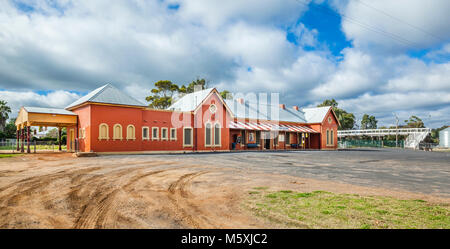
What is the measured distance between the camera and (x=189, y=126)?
96.1 ft

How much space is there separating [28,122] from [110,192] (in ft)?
65.8

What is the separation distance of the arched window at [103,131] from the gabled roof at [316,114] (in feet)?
112

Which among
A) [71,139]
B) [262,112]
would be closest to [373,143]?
[262,112]

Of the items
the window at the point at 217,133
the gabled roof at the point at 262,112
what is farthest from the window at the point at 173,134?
the gabled roof at the point at 262,112

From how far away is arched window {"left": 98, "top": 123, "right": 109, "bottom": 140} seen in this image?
23.1m

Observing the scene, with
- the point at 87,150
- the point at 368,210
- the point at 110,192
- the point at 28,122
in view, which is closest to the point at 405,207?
the point at 368,210

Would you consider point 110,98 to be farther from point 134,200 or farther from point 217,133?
point 134,200

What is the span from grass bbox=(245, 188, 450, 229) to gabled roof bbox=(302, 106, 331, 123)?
40.9m

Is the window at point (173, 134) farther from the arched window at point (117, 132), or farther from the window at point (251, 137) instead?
the window at point (251, 137)

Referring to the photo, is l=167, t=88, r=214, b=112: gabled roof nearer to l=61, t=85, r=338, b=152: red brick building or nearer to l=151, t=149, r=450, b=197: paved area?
l=61, t=85, r=338, b=152: red brick building

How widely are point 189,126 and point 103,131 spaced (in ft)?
29.6

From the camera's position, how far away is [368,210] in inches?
205

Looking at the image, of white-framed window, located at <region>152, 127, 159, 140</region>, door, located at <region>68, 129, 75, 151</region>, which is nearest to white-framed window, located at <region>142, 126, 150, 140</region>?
white-framed window, located at <region>152, 127, 159, 140</region>

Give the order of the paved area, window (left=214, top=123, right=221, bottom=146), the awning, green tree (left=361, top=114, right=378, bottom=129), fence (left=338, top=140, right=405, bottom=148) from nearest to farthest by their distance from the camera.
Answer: the paved area < window (left=214, top=123, right=221, bottom=146) < the awning < fence (left=338, top=140, right=405, bottom=148) < green tree (left=361, top=114, right=378, bottom=129)
